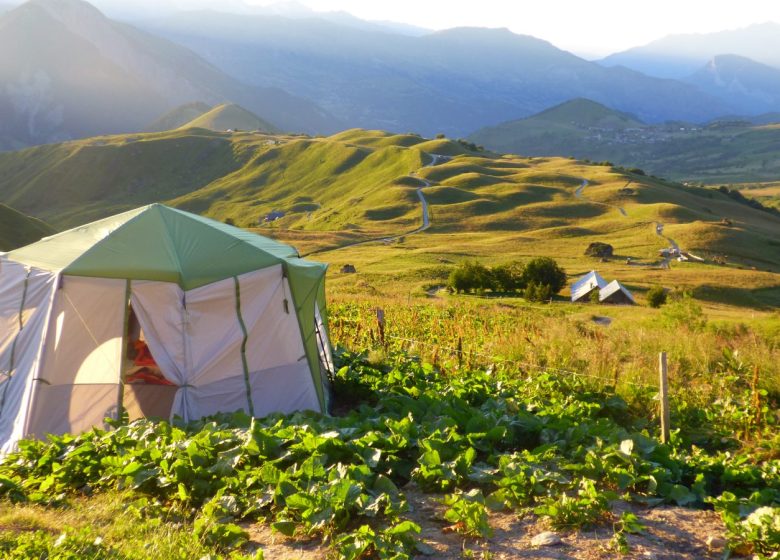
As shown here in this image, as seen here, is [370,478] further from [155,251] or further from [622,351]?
[622,351]

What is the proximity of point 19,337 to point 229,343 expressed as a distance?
381 centimetres

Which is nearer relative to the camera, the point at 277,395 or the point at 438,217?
the point at 277,395

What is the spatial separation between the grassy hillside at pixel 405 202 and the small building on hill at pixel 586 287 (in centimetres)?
363

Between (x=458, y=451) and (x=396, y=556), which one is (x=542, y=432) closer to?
(x=458, y=451)

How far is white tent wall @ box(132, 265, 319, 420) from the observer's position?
39.8ft

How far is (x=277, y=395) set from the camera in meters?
13.3

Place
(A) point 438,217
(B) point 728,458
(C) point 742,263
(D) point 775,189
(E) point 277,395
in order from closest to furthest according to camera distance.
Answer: (B) point 728,458
(E) point 277,395
(C) point 742,263
(A) point 438,217
(D) point 775,189

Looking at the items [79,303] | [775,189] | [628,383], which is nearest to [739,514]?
[628,383]

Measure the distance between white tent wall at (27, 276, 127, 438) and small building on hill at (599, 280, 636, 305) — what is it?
4318 cm

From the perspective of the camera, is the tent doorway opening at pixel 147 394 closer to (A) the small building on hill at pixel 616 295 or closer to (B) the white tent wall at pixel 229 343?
(B) the white tent wall at pixel 229 343

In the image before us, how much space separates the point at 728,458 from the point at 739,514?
218 centimetres

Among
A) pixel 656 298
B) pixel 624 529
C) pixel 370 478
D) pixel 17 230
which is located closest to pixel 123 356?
pixel 370 478

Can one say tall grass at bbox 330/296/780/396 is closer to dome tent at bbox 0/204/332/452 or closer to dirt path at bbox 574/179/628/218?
dome tent at bbox 0/204/332/452

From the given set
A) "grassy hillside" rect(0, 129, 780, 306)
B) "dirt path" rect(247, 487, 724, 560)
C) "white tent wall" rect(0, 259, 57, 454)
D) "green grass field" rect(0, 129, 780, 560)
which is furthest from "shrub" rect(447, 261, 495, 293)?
"dirt path" rect(247, 487, 724, 560)
